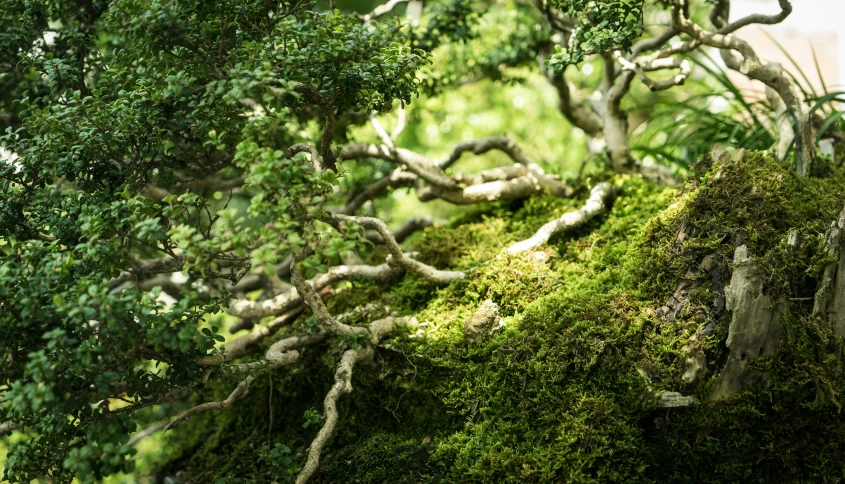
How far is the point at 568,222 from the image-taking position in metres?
4.38

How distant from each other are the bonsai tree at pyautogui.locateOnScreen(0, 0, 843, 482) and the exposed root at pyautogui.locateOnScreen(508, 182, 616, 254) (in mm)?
15

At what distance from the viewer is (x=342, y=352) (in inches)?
161

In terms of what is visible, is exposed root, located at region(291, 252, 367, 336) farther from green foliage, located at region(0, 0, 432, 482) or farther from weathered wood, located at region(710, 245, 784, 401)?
weathered wood, located at region(710, 245, 784, 401)

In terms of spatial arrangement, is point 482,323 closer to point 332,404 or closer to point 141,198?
point 332,404

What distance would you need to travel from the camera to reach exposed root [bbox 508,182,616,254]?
432cm

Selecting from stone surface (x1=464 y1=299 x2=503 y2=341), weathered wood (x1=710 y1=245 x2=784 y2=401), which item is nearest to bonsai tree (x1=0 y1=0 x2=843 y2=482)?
stone surface (x1=464 y1=299 x2=503 y2=341)

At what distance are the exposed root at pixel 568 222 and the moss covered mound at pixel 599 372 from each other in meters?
0.09

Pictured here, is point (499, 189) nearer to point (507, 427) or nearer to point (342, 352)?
point (342, 352)

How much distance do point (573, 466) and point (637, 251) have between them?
1469mm

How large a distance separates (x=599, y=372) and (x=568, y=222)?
1387mm

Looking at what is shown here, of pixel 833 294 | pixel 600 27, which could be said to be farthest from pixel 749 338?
pixel 600 27

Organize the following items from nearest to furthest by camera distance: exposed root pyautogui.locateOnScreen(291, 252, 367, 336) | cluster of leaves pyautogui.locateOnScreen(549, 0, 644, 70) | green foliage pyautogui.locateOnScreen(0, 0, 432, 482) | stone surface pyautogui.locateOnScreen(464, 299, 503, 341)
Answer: green foliage pyautogui.locateOnScreen(0, 0, 432, 482) → exposed root pyautogui.locateOnScreen(291, 252, 367, 336) → cluster of leaves pyautogui.locateOnScreen(549, 0, 644, 70) → stone surface pyautogui.locateOnScreen(464, 299, 503, 341)

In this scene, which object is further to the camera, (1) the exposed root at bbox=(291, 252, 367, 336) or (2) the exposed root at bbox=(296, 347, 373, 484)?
(1) the exposed root at bbox=(291, 252, 367, 336)

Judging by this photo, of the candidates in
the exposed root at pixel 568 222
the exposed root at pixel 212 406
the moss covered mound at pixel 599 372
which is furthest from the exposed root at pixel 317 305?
the exposed root at pixel 568 222
